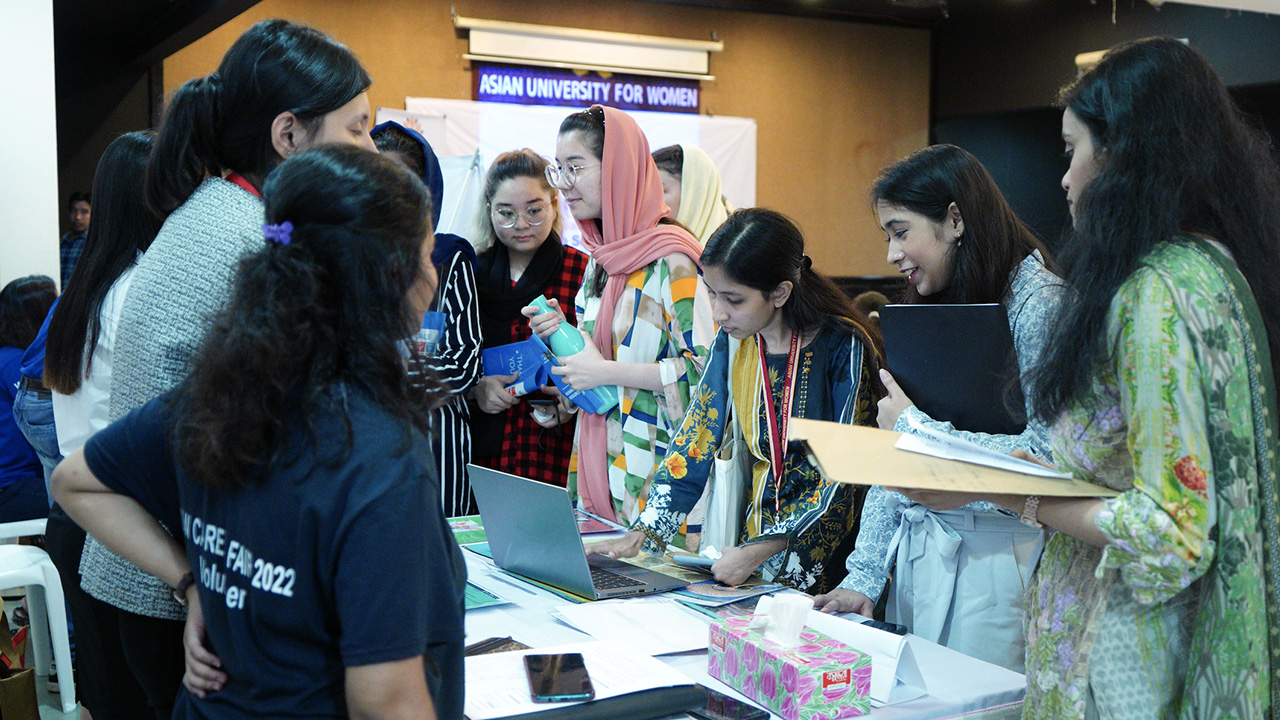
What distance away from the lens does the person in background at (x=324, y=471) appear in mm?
853

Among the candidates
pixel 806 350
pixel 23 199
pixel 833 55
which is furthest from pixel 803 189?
pixel 806 350

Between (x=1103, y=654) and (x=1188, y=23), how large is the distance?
6.46 meters

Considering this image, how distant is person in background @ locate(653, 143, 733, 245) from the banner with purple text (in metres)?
3.93

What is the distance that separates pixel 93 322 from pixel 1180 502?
71.4 inches

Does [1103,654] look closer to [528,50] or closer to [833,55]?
[528,50]

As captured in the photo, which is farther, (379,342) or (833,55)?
(833,55)

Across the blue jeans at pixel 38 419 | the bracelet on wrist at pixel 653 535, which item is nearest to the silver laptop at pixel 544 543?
the bracelet on wrist at pixel 653 535

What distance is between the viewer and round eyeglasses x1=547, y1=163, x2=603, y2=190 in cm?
261

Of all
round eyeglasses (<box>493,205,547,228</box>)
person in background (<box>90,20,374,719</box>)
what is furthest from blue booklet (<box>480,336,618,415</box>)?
person in background (<box>90,20,374,719</box>)

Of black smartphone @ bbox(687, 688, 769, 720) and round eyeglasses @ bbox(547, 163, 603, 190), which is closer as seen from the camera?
black smartphone @ bbox(687, 688, 769, 720)

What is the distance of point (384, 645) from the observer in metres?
0.85

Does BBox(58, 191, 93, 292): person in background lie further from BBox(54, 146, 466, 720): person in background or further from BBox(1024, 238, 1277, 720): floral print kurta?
BBox(1024, 238, 1277, 720): floral print kurta

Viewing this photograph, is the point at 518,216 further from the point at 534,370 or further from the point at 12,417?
the point at 12,417

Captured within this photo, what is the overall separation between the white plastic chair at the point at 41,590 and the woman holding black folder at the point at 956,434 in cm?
238
